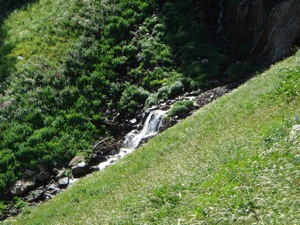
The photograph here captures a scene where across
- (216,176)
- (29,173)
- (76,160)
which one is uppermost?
(216,176)

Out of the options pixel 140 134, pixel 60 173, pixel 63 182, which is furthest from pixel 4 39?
pixel 63 182

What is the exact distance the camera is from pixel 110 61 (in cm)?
2769

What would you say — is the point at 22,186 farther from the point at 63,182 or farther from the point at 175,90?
the point at 175,90

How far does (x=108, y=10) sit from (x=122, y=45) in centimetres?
379

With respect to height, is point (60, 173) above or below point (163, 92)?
below

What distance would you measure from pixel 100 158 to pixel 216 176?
14.3 meters

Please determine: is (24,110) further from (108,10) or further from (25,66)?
(108,10)

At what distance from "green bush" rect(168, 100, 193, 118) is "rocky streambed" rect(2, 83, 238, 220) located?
17cm

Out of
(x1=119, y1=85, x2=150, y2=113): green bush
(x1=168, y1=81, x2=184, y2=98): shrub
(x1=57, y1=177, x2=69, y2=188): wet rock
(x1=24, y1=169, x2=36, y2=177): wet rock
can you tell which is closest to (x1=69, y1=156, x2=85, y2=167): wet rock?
(x1=57, y1=177, x2=69, y2=188): wet rock

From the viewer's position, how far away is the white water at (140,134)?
21117 mm

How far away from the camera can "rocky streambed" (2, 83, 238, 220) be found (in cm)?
2031

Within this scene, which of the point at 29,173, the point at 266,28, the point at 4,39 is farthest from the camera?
the point at 4,39

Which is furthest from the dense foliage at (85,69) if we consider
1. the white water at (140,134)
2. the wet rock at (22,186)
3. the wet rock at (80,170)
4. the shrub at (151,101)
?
the white water at (140,134)

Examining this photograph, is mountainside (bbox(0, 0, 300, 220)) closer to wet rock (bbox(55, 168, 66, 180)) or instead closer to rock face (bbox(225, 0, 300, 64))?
rock face (bbox(225, 0, 300, 64))
